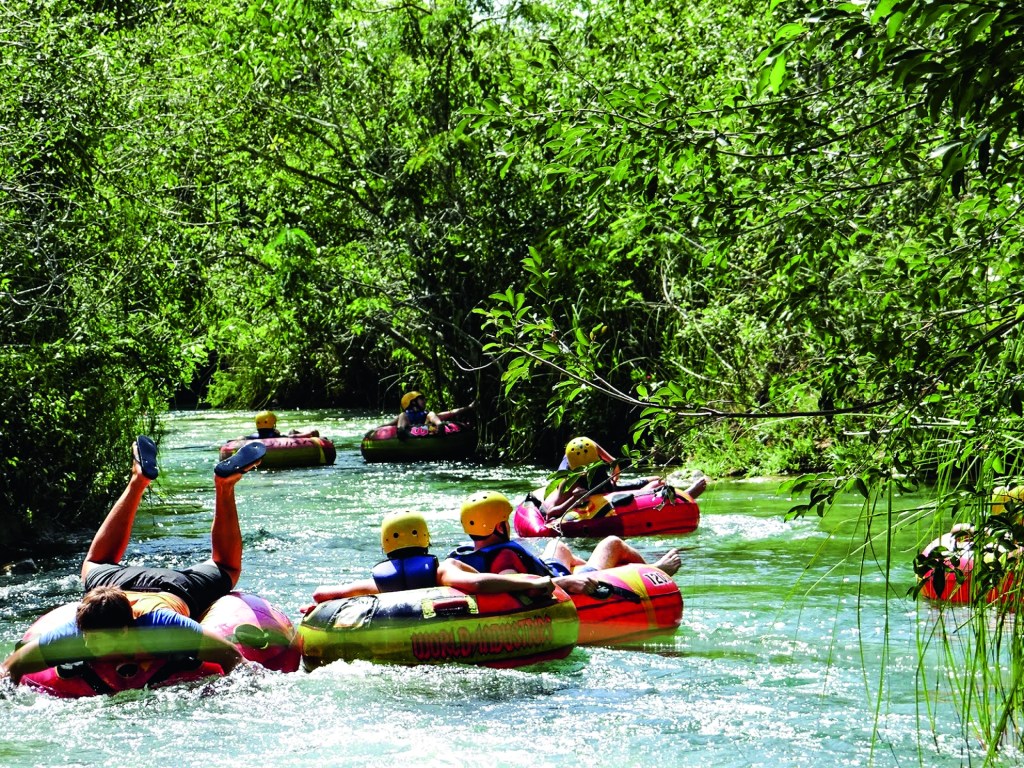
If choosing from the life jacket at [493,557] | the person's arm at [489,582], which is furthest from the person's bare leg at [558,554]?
the person's arm at [489,582]

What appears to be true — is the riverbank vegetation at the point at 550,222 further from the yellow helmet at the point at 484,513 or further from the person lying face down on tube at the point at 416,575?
the person lying face down on tube at the point at 416,575

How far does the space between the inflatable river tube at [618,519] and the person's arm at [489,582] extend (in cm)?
400

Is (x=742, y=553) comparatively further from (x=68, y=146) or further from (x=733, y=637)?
(x=68, y=146)

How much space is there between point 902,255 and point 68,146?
8107 mm

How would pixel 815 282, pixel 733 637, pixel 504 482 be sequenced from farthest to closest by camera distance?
1. pixel 504 482
2. pixel 733 637
3. pixel 815 282

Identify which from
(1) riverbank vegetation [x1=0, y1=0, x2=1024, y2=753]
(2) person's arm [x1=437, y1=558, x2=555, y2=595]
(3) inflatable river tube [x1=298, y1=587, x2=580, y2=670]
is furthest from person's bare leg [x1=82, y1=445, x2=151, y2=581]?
(1) riverbank vegetation [x1=0, y1=0, x2=1024, y2=753]

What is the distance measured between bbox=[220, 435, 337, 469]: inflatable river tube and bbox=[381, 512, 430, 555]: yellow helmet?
10978 millimetres

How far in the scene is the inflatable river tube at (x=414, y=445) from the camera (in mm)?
18891

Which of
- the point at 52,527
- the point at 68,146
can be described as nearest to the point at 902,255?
the point at 68,146

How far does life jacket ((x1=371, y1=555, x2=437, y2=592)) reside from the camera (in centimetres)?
745

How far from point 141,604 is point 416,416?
1265 centimetres

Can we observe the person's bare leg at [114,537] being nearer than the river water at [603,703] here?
No

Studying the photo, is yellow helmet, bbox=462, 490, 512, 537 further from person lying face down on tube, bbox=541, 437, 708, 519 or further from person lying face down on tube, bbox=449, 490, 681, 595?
person lying face down on tube, bbox=541, 437, 708, 519

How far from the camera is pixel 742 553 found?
10516mm
